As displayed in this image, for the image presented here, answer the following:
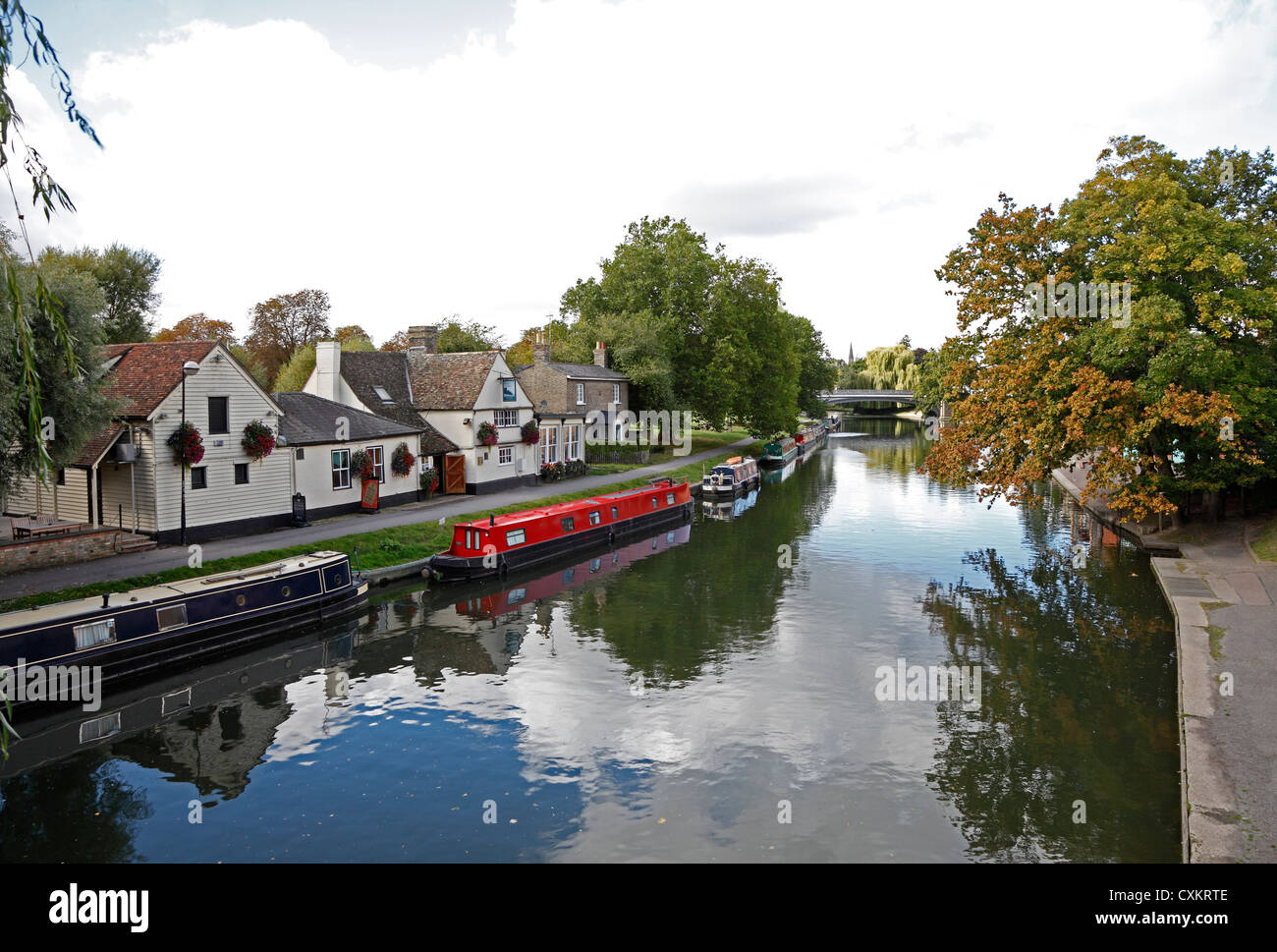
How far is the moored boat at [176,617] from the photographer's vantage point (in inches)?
634

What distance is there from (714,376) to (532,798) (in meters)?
48.4

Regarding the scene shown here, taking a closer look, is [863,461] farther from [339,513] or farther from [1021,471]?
[339,513]

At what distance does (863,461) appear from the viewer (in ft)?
217

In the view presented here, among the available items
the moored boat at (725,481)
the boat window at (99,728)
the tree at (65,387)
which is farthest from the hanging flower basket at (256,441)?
the moored boat at (725,481)

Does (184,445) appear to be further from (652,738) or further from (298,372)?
(298,372)

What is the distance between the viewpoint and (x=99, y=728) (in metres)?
15.4

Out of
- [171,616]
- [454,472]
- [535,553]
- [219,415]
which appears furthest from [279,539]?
[454,472]

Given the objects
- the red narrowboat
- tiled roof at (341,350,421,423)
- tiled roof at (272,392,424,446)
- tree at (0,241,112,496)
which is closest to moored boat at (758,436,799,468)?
the red narrowboat

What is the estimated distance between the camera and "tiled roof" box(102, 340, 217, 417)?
83.1 feet

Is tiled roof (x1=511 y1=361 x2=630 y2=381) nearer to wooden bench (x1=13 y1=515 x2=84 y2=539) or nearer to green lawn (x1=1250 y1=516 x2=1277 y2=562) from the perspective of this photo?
wooden bench (x1=13 y1=515 x2=84 y2=539)

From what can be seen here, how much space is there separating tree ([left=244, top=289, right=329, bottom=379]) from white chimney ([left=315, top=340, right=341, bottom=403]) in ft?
117

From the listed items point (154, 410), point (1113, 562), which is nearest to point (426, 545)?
point (154, 410)

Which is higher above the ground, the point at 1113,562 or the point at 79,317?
the point at 79,317

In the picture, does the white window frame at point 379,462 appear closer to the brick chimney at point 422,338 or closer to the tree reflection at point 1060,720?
the brick chimney at point 422,338
